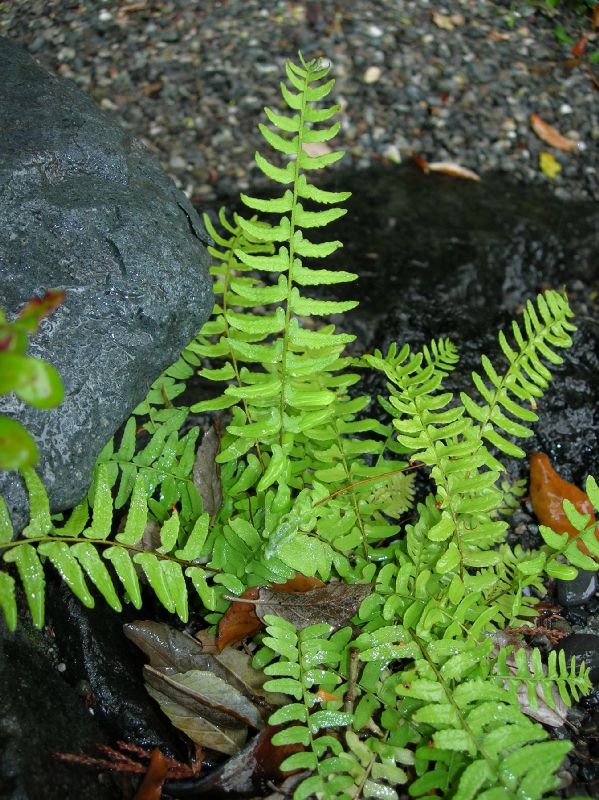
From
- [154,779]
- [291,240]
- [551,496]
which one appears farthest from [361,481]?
[154,779]

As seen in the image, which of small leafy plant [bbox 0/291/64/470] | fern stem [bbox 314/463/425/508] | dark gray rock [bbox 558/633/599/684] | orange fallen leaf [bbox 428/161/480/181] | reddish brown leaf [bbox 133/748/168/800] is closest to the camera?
small leafy plant [bbox 0/291/64/470]

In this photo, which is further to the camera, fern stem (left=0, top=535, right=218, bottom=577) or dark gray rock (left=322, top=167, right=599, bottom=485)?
dark gray rock (left=322, top=167, right=599, bottom=485)

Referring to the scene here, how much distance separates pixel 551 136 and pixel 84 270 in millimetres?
3846

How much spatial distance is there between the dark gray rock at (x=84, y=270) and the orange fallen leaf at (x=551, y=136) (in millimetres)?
3366

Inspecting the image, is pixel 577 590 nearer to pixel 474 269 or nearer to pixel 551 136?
pixel 474 269

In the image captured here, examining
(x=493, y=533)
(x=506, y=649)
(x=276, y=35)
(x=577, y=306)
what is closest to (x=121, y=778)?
(x=506, y=649)

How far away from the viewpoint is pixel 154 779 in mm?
2186

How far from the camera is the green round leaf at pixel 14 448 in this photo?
4.14 ft

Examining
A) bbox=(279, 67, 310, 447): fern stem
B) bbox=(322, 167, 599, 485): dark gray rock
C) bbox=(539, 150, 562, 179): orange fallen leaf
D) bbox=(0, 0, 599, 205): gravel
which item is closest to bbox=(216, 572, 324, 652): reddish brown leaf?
Result: bbox=(279, 67, 310, 447): fern stem

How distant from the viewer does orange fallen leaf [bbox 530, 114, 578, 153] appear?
5.01 meters

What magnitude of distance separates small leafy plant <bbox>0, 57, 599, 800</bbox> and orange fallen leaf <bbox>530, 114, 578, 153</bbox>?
252 cm

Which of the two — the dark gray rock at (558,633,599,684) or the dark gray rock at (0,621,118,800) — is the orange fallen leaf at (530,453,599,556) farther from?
the dark gray rock at (0,621,118,800)

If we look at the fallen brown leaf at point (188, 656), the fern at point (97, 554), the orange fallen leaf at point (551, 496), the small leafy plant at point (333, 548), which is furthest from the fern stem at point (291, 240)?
the orange fallen leaf at point (551, 496)

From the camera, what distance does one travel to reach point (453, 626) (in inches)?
92.2
